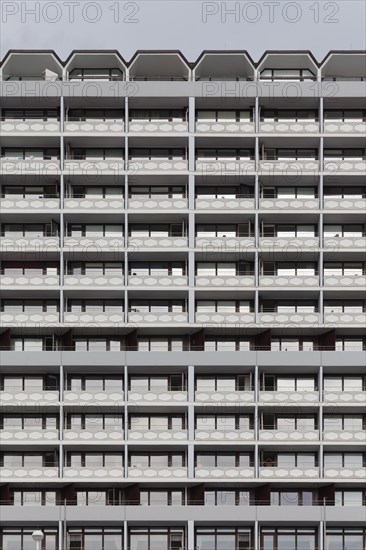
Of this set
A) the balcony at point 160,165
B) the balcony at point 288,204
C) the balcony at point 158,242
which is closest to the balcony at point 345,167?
the balcony at point 288,204

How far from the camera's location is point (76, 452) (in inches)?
2822

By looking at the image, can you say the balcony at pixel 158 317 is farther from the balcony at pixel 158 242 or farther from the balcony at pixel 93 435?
the balcony at pixel 93 435

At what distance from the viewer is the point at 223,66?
247 feet

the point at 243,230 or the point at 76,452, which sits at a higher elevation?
the point at 243,230

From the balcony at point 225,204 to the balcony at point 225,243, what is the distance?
2154 mm

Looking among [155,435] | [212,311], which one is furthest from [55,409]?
[212,311]

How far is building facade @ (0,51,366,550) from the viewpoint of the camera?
69.6m

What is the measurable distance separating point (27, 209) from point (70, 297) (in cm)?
702

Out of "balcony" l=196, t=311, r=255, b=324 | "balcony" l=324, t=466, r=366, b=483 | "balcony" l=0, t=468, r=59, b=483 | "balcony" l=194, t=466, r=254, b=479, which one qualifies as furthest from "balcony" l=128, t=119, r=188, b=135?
"balcony" l=324, t=466, r=366, b=483

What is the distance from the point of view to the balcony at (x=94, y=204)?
2862 inches

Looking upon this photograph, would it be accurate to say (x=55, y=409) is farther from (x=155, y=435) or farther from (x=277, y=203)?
(x=277, y=203)

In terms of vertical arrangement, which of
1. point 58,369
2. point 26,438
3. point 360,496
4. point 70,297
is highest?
point 70,297

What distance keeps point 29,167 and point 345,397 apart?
2740cm

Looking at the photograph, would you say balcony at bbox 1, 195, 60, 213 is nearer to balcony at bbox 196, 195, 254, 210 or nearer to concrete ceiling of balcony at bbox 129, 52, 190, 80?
balcony at bbox 196, 195, 254, 210
